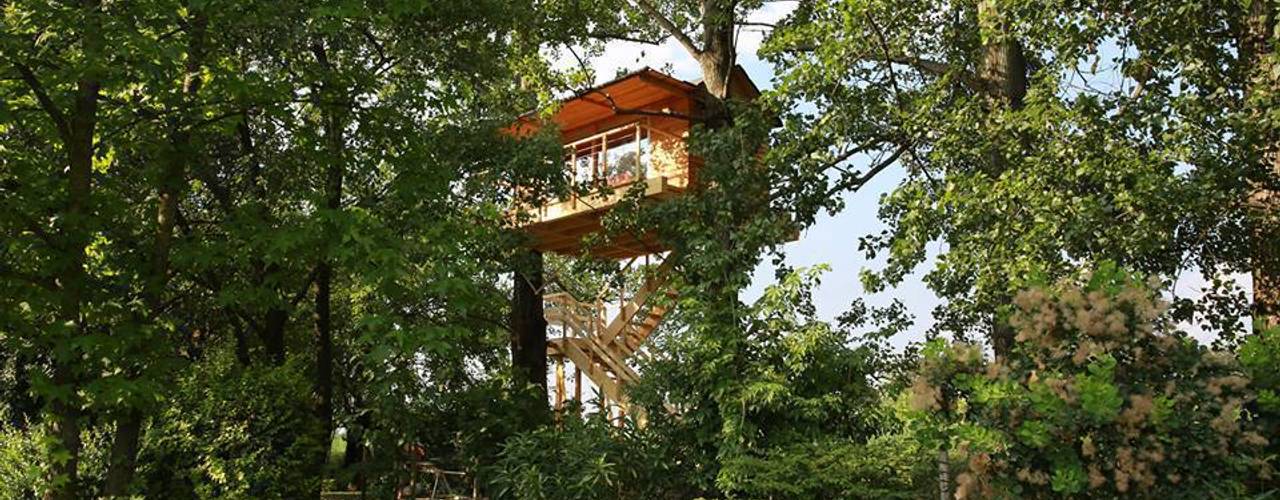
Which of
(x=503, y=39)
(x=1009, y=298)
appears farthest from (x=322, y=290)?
(x=1009, y=298)

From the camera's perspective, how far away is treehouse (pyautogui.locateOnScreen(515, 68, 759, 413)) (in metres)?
13.8

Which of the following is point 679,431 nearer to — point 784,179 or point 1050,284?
point 784,179

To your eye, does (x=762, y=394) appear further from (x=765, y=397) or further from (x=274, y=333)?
(x=274, y=333)

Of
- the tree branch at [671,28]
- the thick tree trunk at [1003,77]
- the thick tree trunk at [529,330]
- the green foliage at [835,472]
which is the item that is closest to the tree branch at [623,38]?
the tree branch at [671,28]

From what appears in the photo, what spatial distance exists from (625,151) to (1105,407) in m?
8.95

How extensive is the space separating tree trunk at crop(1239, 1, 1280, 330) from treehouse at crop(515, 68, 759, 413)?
624cm

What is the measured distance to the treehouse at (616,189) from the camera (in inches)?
544

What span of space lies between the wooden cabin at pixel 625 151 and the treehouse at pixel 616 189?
16 mm

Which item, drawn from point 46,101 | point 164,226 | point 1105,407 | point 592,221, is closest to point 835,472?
point 1105,407

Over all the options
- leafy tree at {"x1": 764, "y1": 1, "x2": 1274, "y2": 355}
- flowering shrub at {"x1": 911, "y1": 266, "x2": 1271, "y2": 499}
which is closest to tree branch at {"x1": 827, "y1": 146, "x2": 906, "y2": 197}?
leafy tree at {"x1": 764, "y1": 1, "x2": 1274, "y2": 355}

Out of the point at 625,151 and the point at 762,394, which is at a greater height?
the point at 625,151

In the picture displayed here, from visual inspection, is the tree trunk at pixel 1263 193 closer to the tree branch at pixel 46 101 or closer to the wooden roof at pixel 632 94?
the wooden roof at pixel 632 94

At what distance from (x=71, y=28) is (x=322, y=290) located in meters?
6.27

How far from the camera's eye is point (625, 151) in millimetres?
14625
